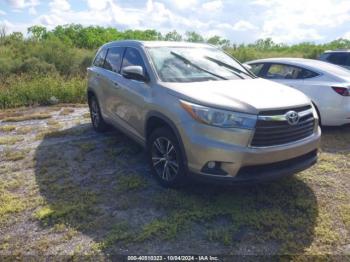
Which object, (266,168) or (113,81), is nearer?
(266,168)

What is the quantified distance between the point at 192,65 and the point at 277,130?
1592 millimetres

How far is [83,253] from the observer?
2939 mm

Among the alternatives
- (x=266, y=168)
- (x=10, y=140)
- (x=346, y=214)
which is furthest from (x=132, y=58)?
(x=346, y=214)

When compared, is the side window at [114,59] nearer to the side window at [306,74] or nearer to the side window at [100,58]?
the side window at [100,58]

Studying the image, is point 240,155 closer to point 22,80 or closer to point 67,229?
point 67,229

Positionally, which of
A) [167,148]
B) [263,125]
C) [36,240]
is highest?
[263,125]

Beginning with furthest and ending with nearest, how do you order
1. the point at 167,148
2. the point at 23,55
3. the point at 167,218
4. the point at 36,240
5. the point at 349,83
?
1. the point at 23,55
2. the point at 349,83
3. the point at 167,148
4. the point at 167,218
5. the point at 36,240

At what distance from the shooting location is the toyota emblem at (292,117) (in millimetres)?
3383

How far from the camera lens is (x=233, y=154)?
10.6 feet

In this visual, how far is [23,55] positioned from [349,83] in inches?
663

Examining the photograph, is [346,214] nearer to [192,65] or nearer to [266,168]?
[266,168]

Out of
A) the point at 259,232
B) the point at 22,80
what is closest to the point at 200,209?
the point at 259,232

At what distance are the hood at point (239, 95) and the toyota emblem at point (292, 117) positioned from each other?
0.08 metres

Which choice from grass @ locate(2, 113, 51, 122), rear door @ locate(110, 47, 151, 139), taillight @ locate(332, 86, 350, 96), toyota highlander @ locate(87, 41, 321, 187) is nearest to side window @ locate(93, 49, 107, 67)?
rear door @ locate(110, 47, 151, 139)
